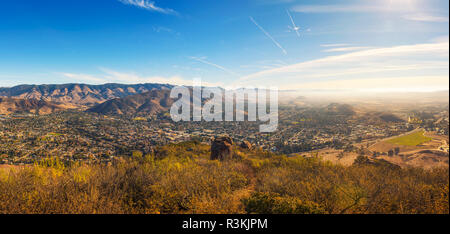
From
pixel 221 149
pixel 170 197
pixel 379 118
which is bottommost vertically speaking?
pixel 221 149

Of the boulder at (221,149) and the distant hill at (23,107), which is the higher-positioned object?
the distant hill at (23,107)

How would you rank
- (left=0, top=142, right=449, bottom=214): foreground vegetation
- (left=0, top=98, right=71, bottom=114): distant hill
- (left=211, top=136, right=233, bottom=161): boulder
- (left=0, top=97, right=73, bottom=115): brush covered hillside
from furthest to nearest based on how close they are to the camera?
(left=0, top=98, right=71, bottom=114): distant hill → (left=0, top=97, right=73, bottom=115): brush covered hillside → (left=211, top=136, right=233, bottom=161): boulder → (left=0, top=142, right=449, bottom=214): foreground vegetation

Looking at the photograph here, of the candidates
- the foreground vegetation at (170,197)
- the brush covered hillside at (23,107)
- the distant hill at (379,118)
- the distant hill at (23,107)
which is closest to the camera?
the foreground vegetation at (170,197)

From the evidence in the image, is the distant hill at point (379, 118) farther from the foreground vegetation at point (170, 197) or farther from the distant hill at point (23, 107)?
the distant hill at point (23, 107)

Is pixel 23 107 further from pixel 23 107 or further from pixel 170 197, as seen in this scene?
pixel 170 197

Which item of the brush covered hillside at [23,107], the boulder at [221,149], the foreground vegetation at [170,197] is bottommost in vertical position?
the boulder at [221,149]

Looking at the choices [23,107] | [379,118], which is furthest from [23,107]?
[379,118]

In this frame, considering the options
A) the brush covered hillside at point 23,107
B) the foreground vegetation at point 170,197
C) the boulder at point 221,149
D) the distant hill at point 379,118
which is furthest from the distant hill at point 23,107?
the distant hill at point 379,118

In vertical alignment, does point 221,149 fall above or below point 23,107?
below

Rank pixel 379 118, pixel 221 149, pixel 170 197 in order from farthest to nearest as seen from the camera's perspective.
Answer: pixel 379 118
pixel 221 149
pixel 170 197

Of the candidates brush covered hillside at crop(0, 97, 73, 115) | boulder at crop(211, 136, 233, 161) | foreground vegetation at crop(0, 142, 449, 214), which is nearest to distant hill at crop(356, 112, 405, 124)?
boulder at crop(211, 136, 233, 161)

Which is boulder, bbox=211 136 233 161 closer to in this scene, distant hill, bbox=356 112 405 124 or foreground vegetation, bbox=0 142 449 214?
foreground vegetation, bbox=0 142 449 214
